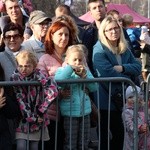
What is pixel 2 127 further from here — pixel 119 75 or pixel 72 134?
pixel 119 75

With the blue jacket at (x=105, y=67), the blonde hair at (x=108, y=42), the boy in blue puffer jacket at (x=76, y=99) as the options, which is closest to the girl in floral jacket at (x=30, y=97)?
the boy in blue puffer jacket at (x=76, y=99)

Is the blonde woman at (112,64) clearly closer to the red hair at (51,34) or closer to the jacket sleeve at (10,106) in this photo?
the red hair at (51,34)

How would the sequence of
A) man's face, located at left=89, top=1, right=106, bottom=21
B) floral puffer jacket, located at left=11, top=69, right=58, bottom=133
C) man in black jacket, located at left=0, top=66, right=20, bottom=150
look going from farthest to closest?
man's face, located at left=89, top=1, right=106, bottom=21 → floral puffer jacket, located at left=11, top=69, right=58, bottom=133 → man in black jacket, located at left=0, top=66, right=20, bottom=150

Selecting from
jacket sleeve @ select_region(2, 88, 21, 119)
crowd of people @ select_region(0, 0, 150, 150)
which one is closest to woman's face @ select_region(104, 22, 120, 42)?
crowd of people @ select_region(0, 0, 150, 150)

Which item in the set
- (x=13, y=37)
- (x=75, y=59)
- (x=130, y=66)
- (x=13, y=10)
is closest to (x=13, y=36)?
(x=13, y=37)

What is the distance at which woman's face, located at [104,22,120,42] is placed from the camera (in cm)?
630

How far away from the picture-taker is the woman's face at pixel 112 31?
6.30 m

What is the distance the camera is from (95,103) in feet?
20.6

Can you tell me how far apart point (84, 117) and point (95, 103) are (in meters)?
0.67

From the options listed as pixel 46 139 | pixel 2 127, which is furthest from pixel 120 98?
pixel 2 127

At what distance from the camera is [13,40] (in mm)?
5914

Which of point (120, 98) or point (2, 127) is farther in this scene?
point (120, 98)

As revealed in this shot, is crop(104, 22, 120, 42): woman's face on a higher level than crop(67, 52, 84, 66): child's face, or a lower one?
higher

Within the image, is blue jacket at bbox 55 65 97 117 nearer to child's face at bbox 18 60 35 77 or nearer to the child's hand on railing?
the child's hand on railing
